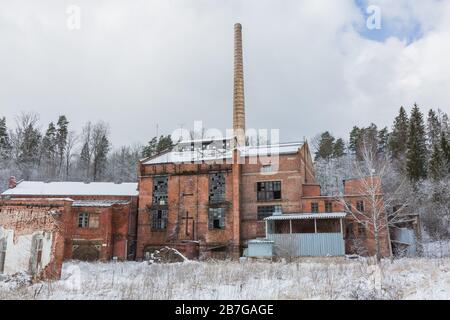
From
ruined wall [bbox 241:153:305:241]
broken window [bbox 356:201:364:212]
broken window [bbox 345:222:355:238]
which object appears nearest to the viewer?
broken window [bbox 345:222:355:238]

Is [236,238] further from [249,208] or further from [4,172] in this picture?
[4,172]

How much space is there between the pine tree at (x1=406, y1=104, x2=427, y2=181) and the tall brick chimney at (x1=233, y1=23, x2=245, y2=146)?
1930 centimetres

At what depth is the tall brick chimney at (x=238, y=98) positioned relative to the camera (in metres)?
38.2

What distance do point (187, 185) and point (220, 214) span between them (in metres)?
3.95

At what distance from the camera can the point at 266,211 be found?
31359 millimetres

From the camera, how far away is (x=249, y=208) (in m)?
31.9

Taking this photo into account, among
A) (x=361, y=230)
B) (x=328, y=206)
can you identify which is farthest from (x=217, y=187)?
(x=361, y=230)

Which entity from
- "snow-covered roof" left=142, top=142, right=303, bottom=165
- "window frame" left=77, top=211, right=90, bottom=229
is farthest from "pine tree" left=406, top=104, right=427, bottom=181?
"window frame" left=77, top=211, right=90, bottom=229

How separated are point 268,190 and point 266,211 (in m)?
1.72

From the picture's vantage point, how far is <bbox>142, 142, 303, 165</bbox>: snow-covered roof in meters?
32.6

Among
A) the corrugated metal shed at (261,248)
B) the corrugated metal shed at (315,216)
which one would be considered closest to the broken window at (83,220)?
the corrugated metal shed at (261,248)

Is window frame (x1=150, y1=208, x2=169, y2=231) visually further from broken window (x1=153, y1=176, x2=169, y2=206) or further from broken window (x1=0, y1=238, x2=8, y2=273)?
broken window (x1=0, y1=238, x2=8, y2=273)
